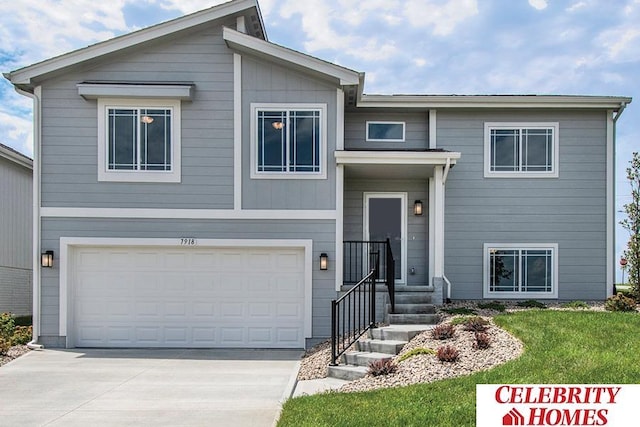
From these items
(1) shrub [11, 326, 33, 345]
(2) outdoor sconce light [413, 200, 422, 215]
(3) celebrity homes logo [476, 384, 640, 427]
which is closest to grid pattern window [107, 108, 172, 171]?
(1) shrub [11, 326, 33, 345]

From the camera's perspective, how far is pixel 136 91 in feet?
37.4

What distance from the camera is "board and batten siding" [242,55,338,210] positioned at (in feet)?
38.0

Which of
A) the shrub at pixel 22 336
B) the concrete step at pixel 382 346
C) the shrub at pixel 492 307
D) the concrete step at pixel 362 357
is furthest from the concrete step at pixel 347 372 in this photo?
the shrub at pixel 22 336

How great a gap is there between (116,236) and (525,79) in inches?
422

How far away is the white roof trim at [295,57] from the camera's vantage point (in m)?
11.3

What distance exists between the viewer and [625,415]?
507 cm

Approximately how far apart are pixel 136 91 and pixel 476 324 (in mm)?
7691

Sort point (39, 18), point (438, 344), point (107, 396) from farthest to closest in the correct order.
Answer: point (39, 18), point (438, 344), point (107, 396)

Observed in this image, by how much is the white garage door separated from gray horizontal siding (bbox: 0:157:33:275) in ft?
19.4

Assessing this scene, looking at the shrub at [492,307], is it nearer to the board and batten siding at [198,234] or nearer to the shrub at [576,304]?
the shrub at [576,304]

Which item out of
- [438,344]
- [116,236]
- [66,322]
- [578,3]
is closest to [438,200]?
[438,344]

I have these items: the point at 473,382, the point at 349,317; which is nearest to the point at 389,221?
the point at 349,317

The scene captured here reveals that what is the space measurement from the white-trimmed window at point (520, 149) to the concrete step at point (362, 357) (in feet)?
20.2

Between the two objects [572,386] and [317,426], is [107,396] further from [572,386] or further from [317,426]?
[572,386]
